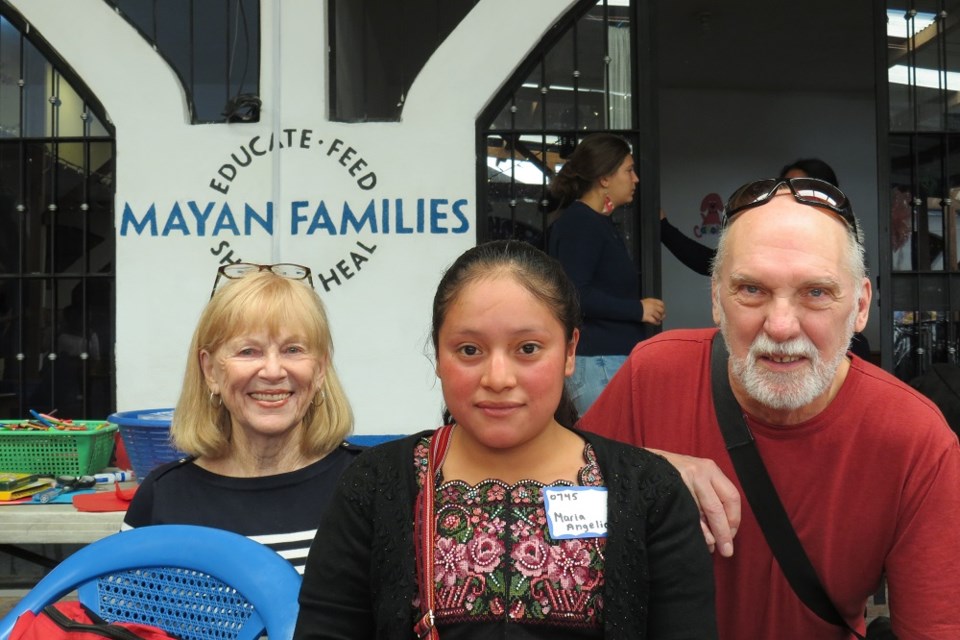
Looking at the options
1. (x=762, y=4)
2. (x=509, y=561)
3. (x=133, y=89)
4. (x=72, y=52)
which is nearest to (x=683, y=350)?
(x=509, y=561)

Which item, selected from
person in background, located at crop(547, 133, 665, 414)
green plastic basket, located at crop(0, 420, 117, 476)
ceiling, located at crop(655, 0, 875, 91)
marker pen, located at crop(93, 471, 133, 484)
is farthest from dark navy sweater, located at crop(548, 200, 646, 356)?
ceiling, located at crop(655, 0, 875, 91)

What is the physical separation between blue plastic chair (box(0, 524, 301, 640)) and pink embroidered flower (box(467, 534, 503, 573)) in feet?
1.13

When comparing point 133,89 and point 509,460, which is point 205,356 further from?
point 133,89

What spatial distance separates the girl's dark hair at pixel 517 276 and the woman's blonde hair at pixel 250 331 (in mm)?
713

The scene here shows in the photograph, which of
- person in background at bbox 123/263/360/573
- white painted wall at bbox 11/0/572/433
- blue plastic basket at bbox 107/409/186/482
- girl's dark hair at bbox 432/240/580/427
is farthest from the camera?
white painted wall at bbox 11/0/572/433

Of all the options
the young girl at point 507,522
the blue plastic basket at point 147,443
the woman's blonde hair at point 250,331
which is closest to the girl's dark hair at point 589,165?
the woman's blonde hair at point 250,331

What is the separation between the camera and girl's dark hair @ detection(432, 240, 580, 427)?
54.0 inches

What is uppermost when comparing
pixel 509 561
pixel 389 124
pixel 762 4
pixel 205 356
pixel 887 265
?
pixel 762 4

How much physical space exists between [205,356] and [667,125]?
7.09 m

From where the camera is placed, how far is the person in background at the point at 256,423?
199 centimetres

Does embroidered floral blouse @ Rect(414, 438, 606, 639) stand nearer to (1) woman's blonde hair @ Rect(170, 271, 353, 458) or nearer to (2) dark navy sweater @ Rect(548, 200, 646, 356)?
(1) woman's blonde hair @ Rect(170, 271, 353, 458)

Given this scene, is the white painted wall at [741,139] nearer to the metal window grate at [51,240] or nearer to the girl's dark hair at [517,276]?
the metal window grate at [51,240]

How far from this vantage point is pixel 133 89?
415 cm

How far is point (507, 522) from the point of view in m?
1.32
